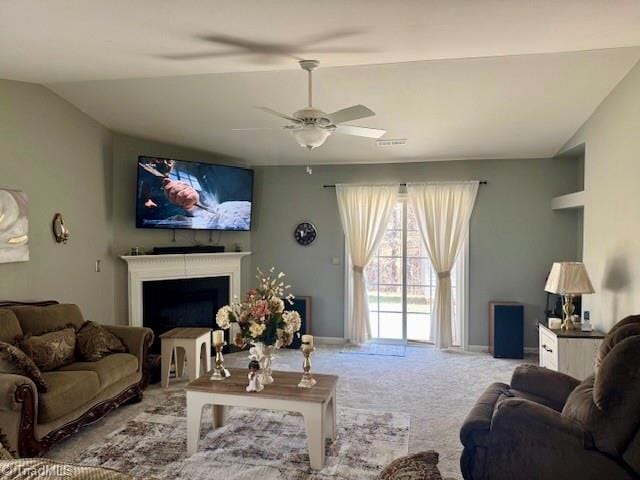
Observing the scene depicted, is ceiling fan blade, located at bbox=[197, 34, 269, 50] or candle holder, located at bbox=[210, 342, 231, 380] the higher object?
ceiling fan blade, located at bbox=[197, 34, 269, 50]

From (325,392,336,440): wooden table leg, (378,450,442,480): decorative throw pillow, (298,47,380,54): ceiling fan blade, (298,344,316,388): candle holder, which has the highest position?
(298,47,380,54): ceiling fan blade

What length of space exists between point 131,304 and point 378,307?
10.9 ft

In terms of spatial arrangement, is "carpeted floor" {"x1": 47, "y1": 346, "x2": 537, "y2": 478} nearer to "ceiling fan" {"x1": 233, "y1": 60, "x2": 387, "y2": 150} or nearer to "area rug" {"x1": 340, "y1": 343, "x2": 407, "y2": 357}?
"area rug" {"x1": 340, "y1": 343, "x2": 407, "y2": 357}

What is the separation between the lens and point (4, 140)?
13.1 feet

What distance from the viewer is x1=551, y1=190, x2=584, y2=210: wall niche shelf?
16.4 feet

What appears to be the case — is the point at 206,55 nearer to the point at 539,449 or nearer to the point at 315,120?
the point at 315,120

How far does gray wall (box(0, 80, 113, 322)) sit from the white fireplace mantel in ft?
0.86

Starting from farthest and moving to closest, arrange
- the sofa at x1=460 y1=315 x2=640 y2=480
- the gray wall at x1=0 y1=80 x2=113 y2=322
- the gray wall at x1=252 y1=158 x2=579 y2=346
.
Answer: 1. the gray wall at x1=252 y1=158 x2=579 y2=346
2. the gray wall at x1=0 y1=80 x2=113 y2=322
3. the sofa at x1=460 y1=315 x2=640 y2=480

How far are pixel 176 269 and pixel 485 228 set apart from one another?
4.18 m

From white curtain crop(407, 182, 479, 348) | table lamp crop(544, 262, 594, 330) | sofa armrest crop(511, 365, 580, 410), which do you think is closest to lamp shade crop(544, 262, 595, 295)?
table lamp crop(544, 262, 594, 330)

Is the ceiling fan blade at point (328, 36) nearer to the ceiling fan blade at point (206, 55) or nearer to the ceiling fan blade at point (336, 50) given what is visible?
the ceiling fan blade at point (336, 50)

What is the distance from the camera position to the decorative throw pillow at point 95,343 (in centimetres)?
392

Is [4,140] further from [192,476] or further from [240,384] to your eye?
[192,476]

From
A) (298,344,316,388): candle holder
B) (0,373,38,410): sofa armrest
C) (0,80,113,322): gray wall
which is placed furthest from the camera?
(0,80,113,322): gray wall
